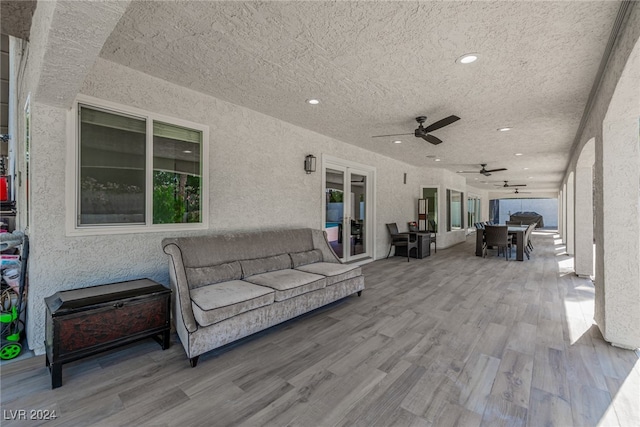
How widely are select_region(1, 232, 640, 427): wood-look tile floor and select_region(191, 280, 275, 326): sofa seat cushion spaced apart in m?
0.38

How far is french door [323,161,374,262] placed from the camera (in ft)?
18.6

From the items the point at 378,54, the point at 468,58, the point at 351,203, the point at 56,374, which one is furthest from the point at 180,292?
the point at 351,203

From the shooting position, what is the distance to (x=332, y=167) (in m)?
5.62

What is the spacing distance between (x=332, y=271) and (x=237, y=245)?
1260 mm

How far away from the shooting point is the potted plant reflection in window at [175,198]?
10.3 feet

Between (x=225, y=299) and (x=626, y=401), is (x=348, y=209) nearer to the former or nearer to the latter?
(x=225, y=299)

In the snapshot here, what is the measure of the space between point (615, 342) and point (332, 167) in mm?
4459

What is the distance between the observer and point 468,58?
258 cm

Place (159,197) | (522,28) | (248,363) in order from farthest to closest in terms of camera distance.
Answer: (159,197)
(248,363)
(522,28)

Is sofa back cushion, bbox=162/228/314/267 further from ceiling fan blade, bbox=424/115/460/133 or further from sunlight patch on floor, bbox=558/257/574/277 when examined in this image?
sunlight patch on floor, bbox=558/257/574/277

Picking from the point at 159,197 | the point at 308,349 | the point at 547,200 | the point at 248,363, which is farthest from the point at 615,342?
the point at 547,200

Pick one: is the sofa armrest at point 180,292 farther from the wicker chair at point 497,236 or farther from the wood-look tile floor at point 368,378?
the wicker chair at point 497,236

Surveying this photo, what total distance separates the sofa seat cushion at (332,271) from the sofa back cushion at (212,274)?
0.91 metres

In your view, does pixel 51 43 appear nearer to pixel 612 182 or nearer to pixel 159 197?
pixel 159 197
